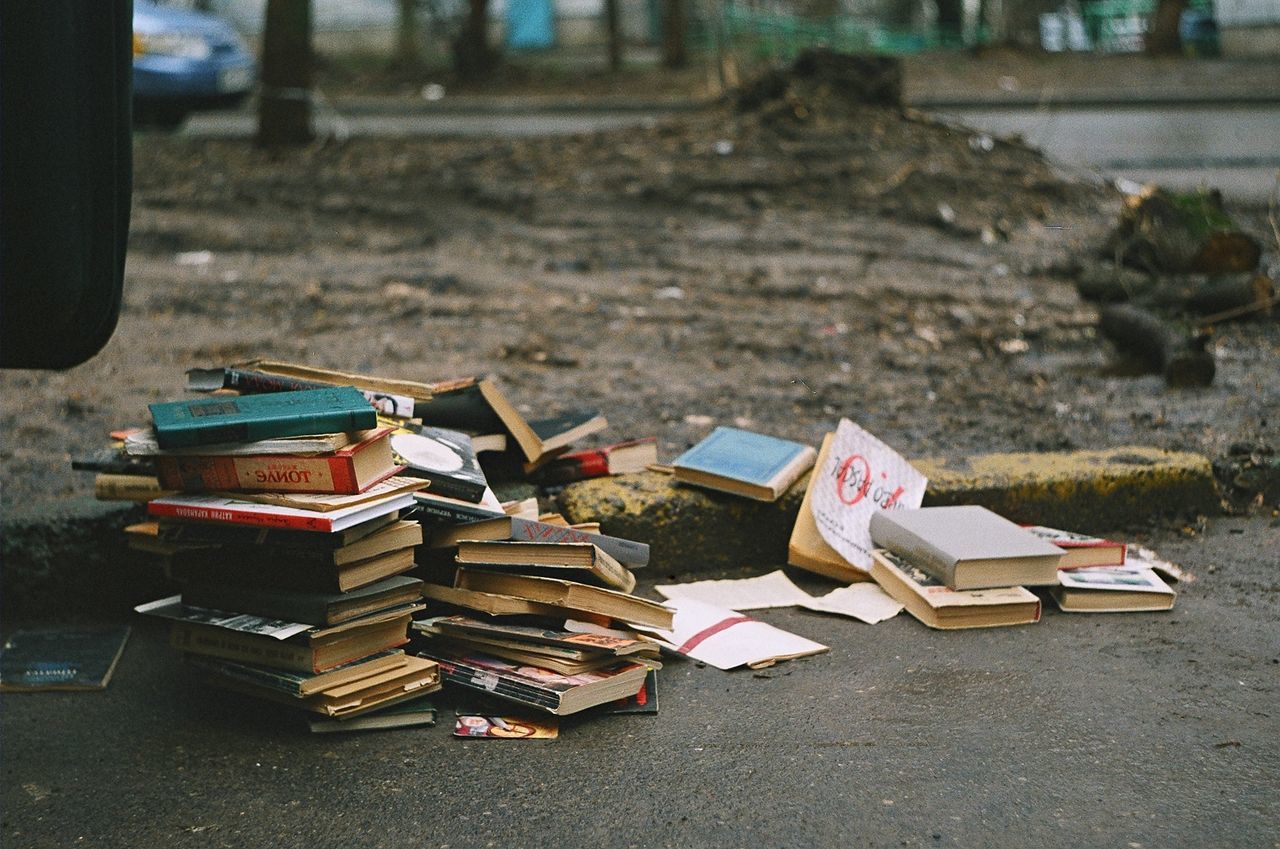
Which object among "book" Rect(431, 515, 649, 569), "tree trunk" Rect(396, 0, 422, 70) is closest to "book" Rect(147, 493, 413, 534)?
"book" Rect(431, 515, 649, 569)

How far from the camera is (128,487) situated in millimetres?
3184

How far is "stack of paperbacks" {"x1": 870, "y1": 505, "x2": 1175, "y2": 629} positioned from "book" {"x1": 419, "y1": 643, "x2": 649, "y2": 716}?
2.84ft

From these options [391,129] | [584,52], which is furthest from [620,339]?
[584,52]

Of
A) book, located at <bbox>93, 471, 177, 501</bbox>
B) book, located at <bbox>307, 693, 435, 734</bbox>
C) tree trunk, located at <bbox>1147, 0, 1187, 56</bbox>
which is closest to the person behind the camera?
book, located at <bbox>307, 693, 435, 734</bbox>

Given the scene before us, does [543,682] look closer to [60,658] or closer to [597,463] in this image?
[597,463]

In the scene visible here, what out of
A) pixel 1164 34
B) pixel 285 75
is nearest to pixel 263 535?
pixel 285 75

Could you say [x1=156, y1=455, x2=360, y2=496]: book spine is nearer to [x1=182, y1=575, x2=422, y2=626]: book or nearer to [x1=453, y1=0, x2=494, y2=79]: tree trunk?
[x1=182, y1=575, x2=422, y2=626]: book

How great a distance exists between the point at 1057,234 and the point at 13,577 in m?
5.78

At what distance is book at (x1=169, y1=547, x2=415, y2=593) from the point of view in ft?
9.08

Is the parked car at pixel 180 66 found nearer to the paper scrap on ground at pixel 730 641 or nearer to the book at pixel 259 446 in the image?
the book at pixel 259 446

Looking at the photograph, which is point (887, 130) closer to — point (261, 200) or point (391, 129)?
point (261, 200)

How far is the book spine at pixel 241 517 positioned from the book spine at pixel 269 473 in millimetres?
71

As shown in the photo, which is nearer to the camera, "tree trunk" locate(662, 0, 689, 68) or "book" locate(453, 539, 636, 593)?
"book" locate(453, 539, 636, 593)

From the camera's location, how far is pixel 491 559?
295 cm
